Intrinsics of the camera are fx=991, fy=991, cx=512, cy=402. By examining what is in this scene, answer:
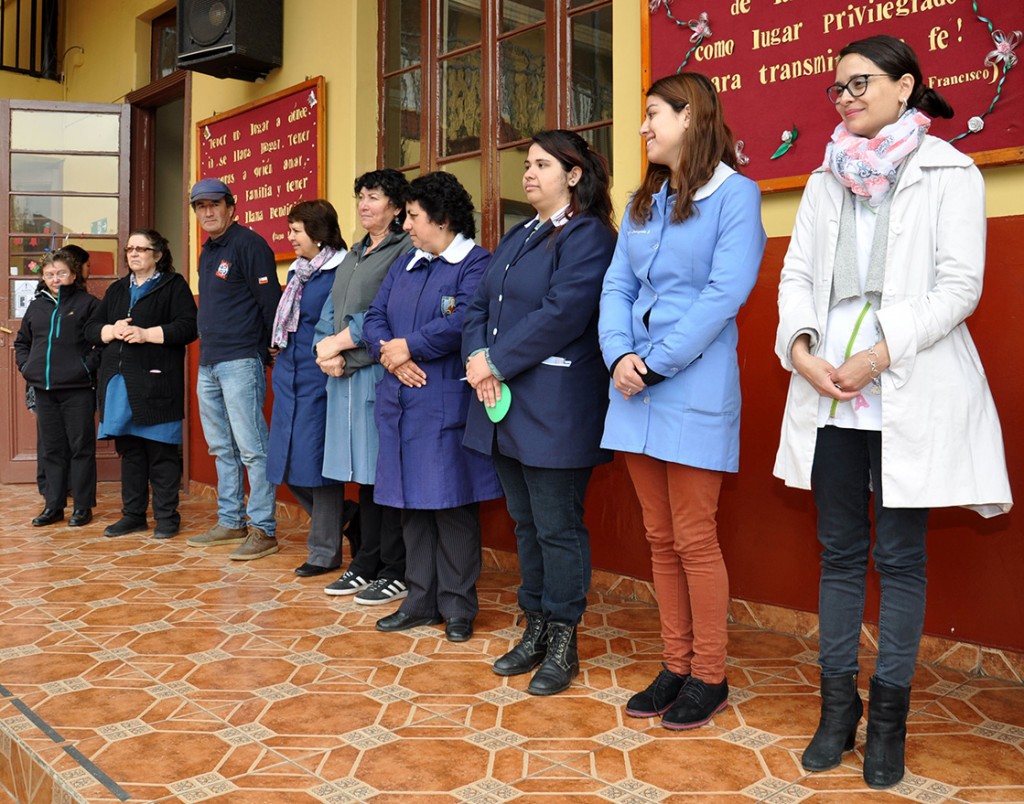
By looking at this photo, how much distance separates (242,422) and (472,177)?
150cm

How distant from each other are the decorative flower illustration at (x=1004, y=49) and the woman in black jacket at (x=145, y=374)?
356 centimetres

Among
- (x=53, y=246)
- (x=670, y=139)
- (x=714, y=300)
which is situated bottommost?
(x=714, y=300)

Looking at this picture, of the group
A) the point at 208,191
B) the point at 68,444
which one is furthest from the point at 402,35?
the point at 68,444

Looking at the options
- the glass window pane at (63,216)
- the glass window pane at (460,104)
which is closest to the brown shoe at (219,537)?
the glass window pane at (460,104)

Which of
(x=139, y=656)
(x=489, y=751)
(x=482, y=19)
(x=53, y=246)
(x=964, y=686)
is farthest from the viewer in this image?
(x=53, y=246)

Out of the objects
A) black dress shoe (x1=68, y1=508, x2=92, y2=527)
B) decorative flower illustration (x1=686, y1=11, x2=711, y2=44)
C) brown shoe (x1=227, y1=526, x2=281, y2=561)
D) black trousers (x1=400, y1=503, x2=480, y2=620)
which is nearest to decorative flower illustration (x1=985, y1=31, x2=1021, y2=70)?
decorative flower illustration (x1=686, y1=11, x2=711, y2=44)

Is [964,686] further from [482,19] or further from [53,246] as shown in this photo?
[53,246]

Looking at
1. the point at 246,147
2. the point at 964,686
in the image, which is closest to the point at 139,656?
the point at 964,686

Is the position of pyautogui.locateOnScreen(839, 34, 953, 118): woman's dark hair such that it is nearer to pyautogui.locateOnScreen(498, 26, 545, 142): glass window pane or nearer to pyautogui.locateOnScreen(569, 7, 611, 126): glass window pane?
pyautogui.locateOnScreen(569, 7, 611, 126): glass window pane

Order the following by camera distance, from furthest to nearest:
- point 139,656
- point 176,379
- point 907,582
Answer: point 176,379 → point 139,656 → point 907,582

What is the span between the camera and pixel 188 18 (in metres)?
5.34

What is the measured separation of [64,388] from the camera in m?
5.15

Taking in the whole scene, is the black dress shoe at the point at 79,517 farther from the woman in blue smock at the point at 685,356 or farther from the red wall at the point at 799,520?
the woman in blue smock at the point at 685,356

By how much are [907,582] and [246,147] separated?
15.1 ft
